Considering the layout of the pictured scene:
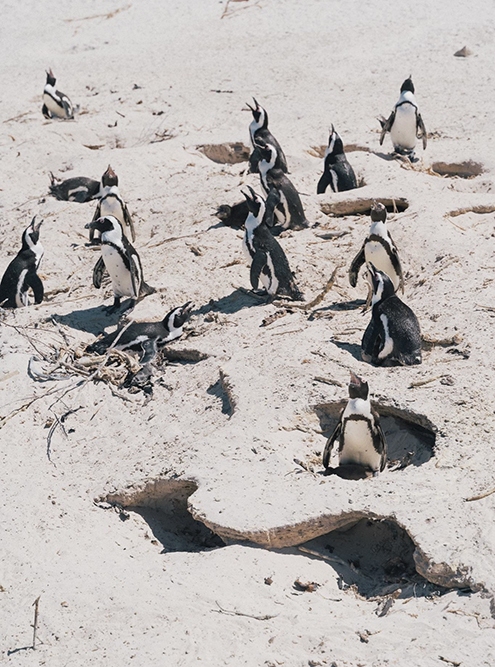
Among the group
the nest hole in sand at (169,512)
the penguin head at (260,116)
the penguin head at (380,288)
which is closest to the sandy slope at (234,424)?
the nest hole in sand at (169,512)

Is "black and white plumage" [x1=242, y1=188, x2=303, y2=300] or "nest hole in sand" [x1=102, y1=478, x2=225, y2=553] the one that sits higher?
"black and white plumage" [x1=242, y1=188, x2=303, y2=300]

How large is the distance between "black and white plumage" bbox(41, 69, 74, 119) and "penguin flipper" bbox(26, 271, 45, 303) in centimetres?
454

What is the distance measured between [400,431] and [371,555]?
970 millimetres

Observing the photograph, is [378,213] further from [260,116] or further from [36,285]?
[260,116]

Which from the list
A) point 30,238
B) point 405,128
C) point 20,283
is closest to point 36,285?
point 20,283

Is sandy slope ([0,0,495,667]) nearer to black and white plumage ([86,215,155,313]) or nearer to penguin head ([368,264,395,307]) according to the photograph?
black and white plumage ([86,215,155,313])

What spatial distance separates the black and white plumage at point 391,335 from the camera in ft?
17.9

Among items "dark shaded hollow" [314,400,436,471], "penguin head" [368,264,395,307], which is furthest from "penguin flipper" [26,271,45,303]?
"dark shaded hollow" [314,400,436,471]

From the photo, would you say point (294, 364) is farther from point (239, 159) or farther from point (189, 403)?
point (239, 159)

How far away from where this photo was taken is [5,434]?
528cm

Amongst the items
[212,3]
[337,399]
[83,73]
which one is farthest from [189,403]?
[212,3]

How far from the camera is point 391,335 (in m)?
5.48

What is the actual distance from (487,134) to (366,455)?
605 cm

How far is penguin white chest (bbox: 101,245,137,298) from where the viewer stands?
6816 millimetres
